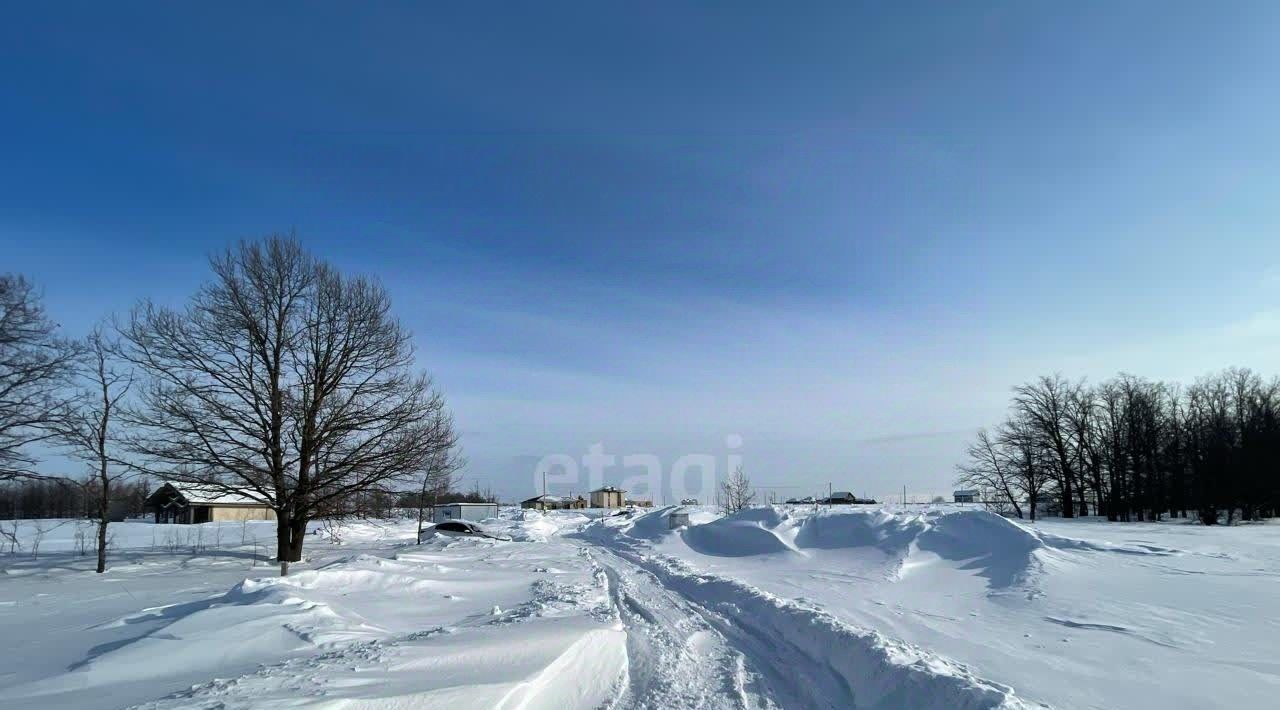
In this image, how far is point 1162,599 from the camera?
37.2 ft

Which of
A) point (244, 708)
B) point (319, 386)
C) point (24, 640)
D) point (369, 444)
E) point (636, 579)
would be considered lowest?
point (636, 579)

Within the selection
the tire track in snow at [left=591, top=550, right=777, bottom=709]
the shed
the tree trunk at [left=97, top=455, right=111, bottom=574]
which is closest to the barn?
the shed

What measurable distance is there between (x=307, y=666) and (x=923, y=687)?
245 inches

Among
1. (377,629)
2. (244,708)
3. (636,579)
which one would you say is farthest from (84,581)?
(244,708)

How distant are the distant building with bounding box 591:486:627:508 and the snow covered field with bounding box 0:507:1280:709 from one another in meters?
97.1

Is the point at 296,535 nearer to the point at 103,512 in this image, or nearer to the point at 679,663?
the point at 103,512

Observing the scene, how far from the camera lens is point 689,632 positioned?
34.9 feet

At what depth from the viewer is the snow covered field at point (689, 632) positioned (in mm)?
6520

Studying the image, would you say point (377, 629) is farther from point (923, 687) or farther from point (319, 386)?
point (319, 386)

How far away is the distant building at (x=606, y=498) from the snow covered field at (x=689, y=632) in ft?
319

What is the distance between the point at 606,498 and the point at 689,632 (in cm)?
10739

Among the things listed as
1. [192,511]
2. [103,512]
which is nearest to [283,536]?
[103,512]

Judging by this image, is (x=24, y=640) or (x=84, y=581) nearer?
(x=24, y=640)

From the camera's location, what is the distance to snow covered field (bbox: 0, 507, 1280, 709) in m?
6.52
